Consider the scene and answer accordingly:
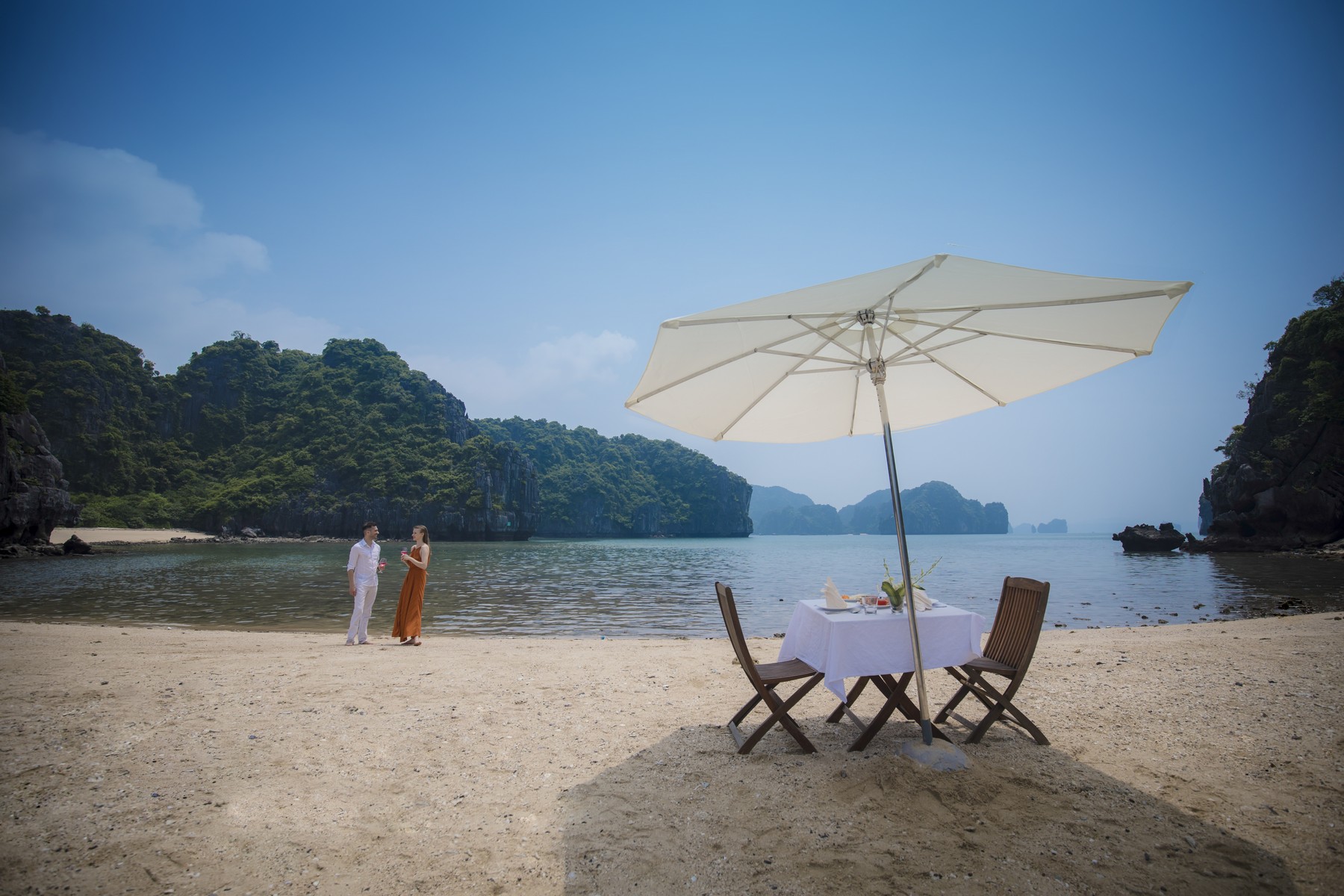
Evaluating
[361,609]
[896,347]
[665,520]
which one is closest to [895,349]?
[896,347]

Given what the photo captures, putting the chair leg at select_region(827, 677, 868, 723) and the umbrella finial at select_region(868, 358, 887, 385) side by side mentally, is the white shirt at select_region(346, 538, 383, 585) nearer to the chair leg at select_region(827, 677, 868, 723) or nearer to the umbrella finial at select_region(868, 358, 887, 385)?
the chair leg at select_region(827, 677, 868, 723)

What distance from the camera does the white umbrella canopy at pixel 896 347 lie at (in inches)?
129

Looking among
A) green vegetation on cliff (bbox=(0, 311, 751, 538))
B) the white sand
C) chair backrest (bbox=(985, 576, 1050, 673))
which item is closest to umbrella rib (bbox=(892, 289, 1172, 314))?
chair backrest (bbox=(985, 576, 1050, 673))

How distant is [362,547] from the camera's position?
29.5 feet

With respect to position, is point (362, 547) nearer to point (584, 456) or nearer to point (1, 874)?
point (1, 874)

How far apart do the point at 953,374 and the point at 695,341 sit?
2.29 metres

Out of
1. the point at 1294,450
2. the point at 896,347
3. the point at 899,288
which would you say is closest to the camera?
the point at 899,288

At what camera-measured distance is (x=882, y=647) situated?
388cm

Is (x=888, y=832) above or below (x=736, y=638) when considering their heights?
below

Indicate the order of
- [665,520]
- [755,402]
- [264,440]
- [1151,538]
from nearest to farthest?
[755,402]
[1151,538]
[264,440]
[665,520]

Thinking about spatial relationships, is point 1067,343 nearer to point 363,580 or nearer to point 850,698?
point 850,698

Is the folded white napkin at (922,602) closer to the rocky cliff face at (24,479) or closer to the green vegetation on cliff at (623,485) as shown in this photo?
the rocky cliff face at (24,479)

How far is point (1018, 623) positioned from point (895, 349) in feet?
7.19

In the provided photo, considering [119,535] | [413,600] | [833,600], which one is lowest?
[119,535]
